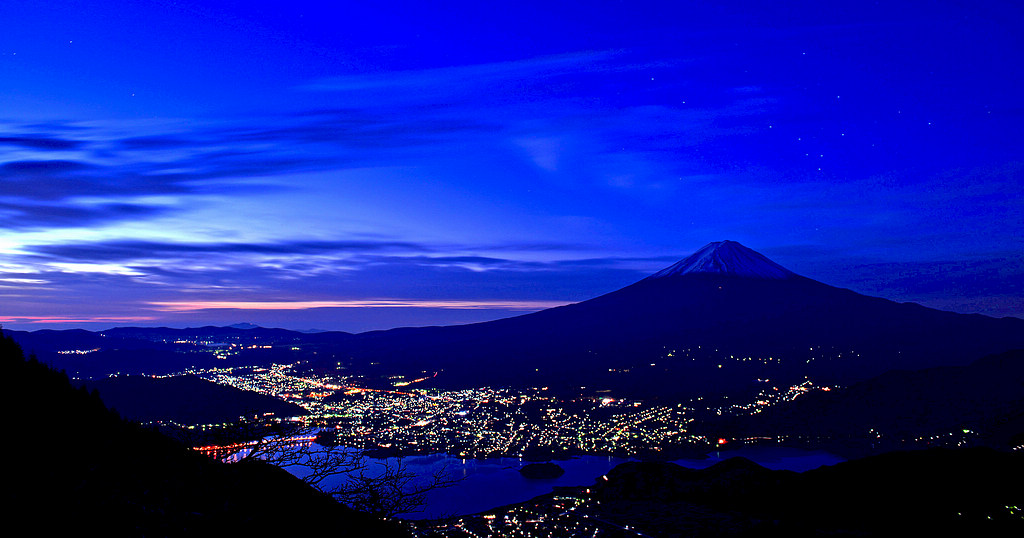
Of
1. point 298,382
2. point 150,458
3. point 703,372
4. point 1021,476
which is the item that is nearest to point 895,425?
point 703,372

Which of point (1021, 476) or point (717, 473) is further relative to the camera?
point (717, 473)

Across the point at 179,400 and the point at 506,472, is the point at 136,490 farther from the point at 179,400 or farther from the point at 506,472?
the point at 179,400

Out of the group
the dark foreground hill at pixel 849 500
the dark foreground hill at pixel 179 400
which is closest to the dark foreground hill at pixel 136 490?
the dark foreground hill at pixel 849 500

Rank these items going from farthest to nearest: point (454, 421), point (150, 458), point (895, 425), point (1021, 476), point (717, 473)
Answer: point (454, 421) → point (895, 425) → point (717, 473) → point (1021, 476) → point (150, 458)

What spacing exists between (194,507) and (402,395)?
143m

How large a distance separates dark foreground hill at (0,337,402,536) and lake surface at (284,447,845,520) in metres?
54.9

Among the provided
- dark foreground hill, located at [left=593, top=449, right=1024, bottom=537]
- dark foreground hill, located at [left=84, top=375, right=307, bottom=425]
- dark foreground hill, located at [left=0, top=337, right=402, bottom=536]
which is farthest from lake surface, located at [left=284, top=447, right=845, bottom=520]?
dark foreground hill, located at [left=0, top=337, right=402, bottom=536]

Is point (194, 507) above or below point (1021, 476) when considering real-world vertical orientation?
above

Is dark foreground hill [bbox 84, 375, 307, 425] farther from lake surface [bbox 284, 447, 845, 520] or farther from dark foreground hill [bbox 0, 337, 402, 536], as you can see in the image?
dark foreground hill [bbox 0, 337, 402, 536]

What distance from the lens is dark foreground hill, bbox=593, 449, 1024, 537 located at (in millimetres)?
15328

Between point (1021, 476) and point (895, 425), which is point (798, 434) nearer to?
point (895, 425)

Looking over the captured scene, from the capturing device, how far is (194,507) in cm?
744

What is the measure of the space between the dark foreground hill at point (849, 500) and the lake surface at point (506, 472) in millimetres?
35891

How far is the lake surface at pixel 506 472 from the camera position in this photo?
66.7 metres
